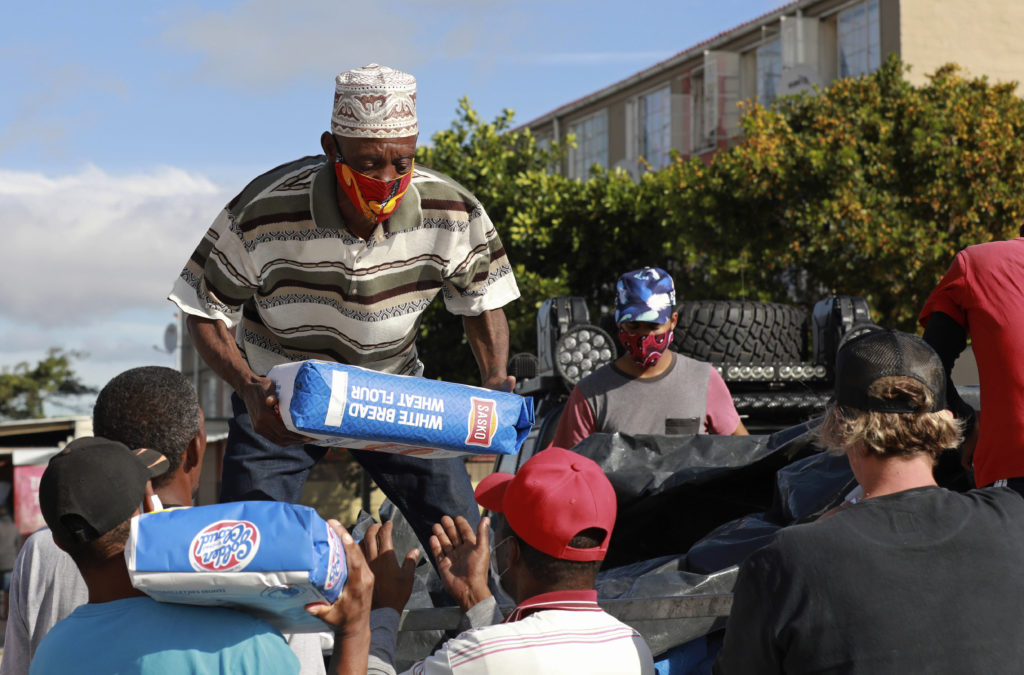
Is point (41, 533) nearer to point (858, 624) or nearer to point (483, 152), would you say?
point (858, 624)

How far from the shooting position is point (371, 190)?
330 centimetres

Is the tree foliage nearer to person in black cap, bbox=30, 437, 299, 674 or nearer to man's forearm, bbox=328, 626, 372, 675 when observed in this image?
man's forearm, bbox=328, 626, 372, 675

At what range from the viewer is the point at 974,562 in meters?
2.32

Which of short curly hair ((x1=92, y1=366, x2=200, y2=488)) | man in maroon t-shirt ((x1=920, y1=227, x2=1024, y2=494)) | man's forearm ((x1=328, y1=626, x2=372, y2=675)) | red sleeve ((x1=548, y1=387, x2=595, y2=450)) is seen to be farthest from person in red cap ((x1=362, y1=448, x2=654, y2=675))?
red sleeve ((x1=548, y1=387, x2=595, y2=450))

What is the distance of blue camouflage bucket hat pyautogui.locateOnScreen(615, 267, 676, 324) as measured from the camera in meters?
5.23

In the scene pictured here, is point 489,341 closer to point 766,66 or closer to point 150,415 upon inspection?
point 150,415

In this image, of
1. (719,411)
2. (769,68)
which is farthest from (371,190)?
(769,68)

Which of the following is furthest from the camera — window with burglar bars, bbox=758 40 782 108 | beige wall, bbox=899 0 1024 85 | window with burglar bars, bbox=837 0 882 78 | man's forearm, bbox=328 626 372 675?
window with burglar bars, bbox=758 40 782 108

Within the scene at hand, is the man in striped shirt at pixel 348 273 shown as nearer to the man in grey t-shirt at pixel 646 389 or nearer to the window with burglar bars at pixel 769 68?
the man in grey t-shirt at pixel 646 389

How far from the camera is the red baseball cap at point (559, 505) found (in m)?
2.62

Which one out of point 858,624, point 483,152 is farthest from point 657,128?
point 858,624

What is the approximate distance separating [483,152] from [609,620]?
67.9 ft

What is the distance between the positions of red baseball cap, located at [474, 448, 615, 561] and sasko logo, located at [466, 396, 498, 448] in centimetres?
22

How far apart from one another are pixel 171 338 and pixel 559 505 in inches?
1183
